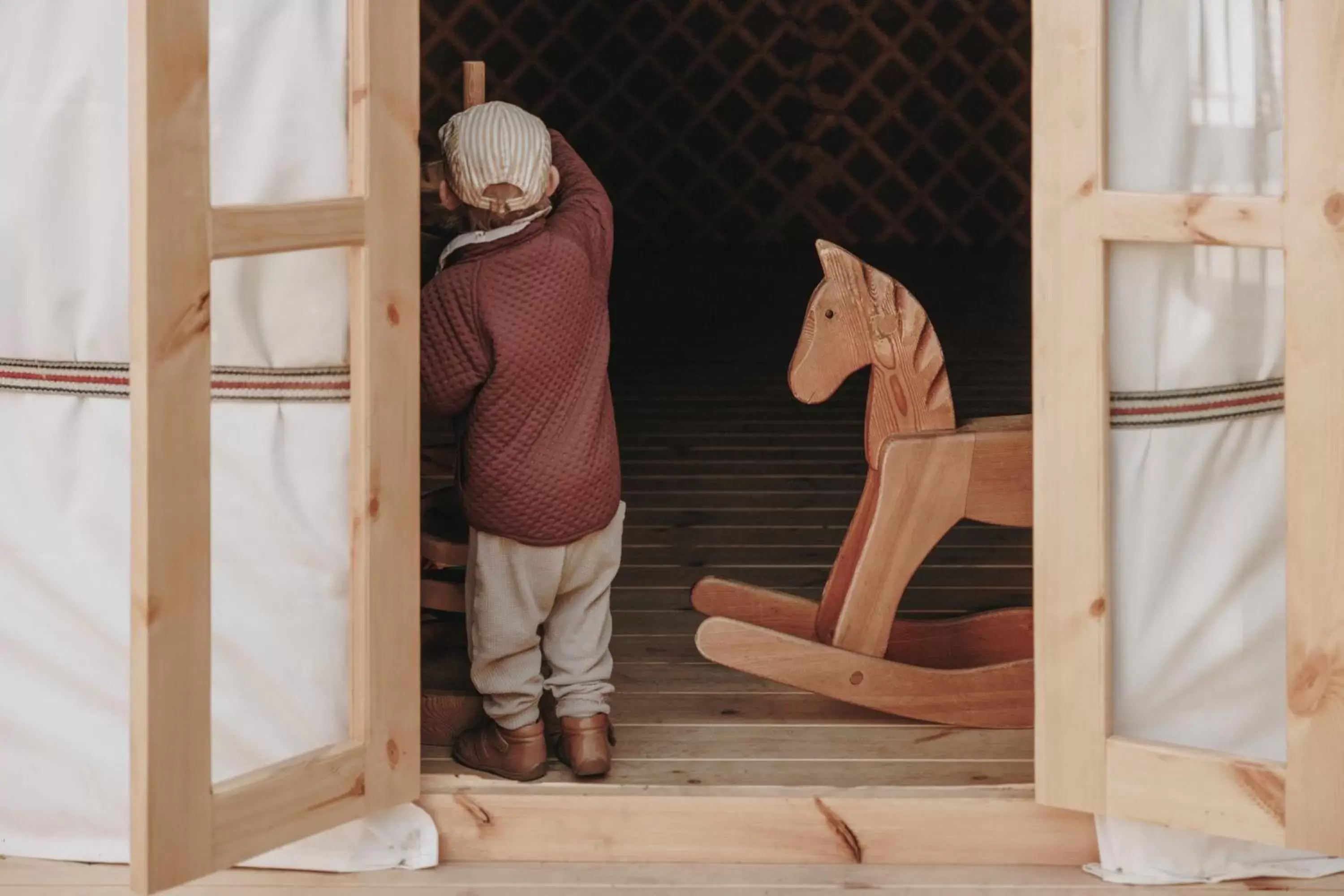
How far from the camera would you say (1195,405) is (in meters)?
1.50

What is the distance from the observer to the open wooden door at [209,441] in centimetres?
127

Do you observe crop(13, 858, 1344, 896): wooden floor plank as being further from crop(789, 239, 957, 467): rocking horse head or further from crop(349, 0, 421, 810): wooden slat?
crop(789, 239, 957, 467): rocking horse head

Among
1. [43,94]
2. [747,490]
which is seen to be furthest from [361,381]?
[747,490]

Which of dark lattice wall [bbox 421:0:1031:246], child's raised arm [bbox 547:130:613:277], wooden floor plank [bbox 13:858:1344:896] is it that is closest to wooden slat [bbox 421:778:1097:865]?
wooden floor plank [bbox 13:858:1344:896]

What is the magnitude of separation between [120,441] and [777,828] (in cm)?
65

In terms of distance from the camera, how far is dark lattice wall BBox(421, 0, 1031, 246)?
18.5 ft

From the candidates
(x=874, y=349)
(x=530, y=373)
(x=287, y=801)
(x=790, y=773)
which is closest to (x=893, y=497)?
(x=874, y=349)

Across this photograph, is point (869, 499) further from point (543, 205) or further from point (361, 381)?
point (361, 381)

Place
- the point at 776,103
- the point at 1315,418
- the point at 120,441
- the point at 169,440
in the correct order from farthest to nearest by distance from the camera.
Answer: the point at 776,103 < the point at 120,441 < the point at 1315,418 < the point at 169,440

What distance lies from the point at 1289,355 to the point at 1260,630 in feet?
0.80

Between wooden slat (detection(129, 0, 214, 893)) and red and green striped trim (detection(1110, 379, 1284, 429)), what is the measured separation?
0.72 metres

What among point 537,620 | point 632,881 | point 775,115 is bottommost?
point 632,881

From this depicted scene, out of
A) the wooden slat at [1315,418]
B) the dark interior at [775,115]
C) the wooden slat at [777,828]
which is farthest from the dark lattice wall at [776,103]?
the wooden slat at [1315,418]

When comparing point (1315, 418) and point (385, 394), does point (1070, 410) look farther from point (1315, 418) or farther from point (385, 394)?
point (385, 394)
